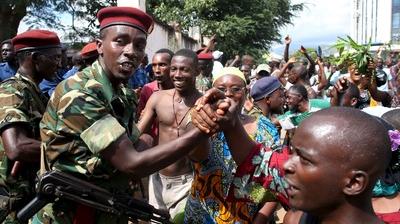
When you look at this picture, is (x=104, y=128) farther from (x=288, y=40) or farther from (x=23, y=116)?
(x=288, y=40)

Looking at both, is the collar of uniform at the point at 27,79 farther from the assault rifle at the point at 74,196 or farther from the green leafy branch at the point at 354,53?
the green leafy branch at the point at 354,53

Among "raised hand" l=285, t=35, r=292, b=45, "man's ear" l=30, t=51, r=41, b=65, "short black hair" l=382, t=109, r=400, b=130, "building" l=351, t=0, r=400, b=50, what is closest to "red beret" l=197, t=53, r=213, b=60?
"raised hand" l=285, t=35, r=292, b=45

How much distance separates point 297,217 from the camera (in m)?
2.05

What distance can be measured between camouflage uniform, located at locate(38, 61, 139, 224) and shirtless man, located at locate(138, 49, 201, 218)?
72.9 inches

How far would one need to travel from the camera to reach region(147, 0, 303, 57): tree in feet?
77.1

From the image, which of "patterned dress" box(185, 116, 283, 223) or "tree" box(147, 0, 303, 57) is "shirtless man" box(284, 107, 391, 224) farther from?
"tree" box(147, 0, 303, 57)

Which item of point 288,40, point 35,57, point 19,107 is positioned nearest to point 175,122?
point 35,57

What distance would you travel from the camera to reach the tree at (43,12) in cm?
1570

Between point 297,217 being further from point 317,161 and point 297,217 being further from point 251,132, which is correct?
point 251,132

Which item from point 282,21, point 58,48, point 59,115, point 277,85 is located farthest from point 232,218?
point 282,21

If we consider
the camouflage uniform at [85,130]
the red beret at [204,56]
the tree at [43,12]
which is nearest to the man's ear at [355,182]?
the camouflage uniform at [85,130]

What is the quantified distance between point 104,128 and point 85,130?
0.35 ft

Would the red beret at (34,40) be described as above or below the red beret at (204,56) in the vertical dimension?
above

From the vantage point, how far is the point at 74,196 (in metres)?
2.32
